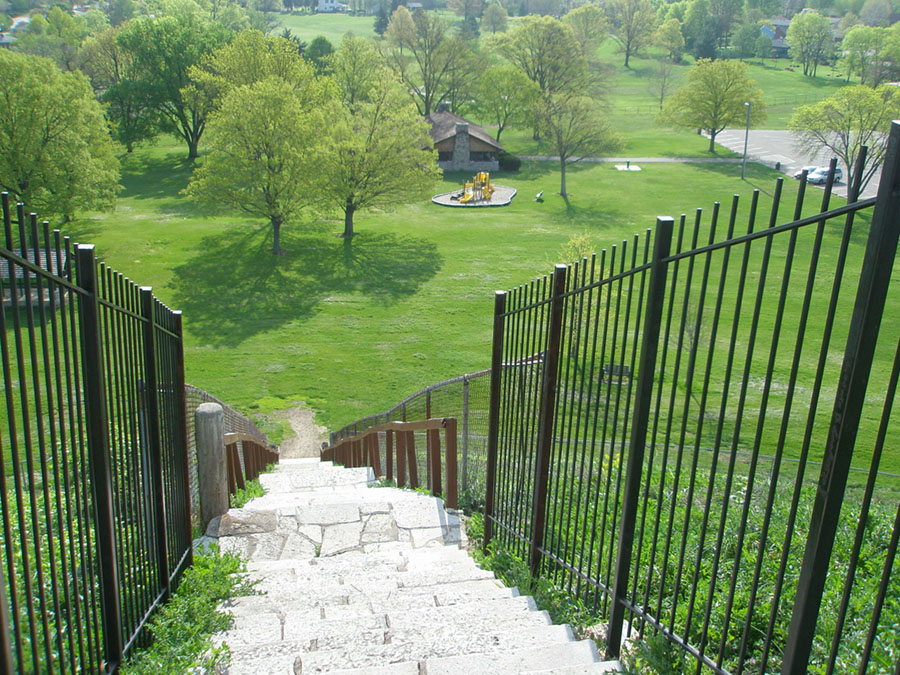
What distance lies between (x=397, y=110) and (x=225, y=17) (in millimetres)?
56652

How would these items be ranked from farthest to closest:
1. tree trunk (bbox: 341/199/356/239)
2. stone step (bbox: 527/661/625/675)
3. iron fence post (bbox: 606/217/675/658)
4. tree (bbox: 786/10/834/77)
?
tree (bbox: 786/10/834/77), tree trunk (bbox: 341/199/356/239), iron fence post (bbox: 606/217/675/658), stone step (bbox: 527/661/625/675)

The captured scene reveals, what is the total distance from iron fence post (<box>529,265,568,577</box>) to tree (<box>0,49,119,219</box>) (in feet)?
98.5

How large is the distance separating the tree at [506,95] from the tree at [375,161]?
23.6 meters

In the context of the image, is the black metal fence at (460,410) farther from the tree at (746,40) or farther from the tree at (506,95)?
the tree at (746,40)

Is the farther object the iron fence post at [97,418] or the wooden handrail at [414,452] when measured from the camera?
the wooden handrail at [414,452]

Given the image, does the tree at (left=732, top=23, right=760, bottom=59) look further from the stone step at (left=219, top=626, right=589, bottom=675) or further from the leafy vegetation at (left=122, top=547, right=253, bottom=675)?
the stone step at (left=219, top=626, right=589, bottom=675)

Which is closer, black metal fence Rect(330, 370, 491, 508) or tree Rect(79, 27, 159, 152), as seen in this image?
black metal fence Rect(330, 370, 491, 508)

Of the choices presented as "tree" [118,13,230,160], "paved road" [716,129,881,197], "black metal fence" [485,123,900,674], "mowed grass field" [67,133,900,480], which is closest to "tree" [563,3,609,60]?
"paved road" [716,129,881,197]

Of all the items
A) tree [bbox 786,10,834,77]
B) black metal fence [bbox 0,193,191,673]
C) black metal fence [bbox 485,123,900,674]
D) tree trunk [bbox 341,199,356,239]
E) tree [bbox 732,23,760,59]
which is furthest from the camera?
tree [bbox 732,23,760,59]

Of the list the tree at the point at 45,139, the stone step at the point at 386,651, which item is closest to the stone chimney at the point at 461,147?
the tree at the point at 45,139

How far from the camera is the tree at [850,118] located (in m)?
42.3

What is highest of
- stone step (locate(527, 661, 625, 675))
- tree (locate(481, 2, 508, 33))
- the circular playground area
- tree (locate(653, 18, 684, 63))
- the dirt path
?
tree (locate(481, 2, 508, 33))

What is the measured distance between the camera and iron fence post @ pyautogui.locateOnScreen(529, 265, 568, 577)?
4.77 metres

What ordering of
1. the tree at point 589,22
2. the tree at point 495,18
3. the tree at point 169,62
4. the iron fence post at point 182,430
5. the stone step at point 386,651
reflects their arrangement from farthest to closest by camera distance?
1. the tree at point 495,18
2. the tree at point 589,22
3. the tree at point 169,62
4. the iron fence post at point 182,430
5. the stone step at point 386,651
